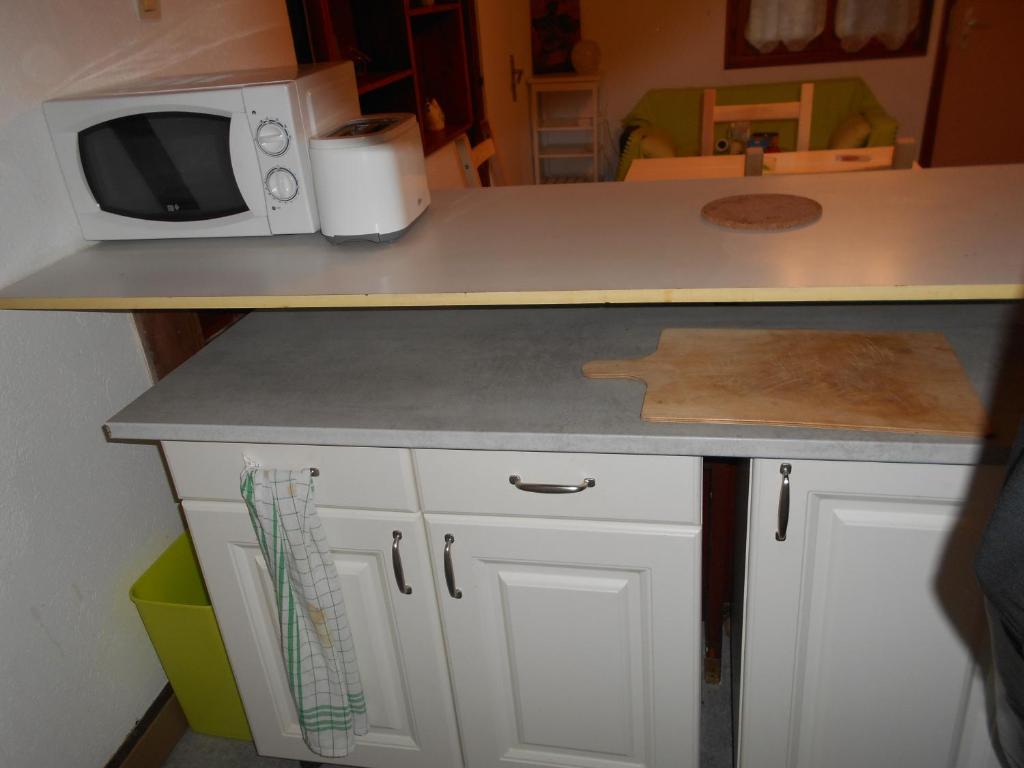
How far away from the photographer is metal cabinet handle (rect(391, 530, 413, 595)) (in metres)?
1.21

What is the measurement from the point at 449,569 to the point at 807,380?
59cm

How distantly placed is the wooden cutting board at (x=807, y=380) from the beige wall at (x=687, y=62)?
403 cm

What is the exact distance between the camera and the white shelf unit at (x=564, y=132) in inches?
188

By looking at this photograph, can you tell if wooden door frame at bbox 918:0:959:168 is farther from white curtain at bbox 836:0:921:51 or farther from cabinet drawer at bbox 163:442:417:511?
cabinet drawer at bbox 163:442:417:511

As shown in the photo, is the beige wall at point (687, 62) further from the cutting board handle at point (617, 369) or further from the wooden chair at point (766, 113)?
the cutting board handle at point (617, 369)

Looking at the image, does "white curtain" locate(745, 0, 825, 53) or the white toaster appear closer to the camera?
the white toaster

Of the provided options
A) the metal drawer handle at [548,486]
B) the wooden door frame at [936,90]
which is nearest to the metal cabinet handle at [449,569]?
the metal drawer handle at [548,486]

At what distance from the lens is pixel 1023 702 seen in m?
0.55

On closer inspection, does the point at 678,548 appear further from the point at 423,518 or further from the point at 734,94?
the point at 734,94

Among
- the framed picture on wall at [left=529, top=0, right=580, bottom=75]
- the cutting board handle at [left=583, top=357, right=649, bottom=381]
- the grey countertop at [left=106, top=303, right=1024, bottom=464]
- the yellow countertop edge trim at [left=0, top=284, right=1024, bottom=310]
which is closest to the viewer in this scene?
the yellow countertop edge trim at [left=0, top=284, right=1024, bottom=310]

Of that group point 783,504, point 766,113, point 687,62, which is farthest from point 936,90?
point 783,504

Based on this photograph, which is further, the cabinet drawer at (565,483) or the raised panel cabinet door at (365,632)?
the raised panel cabinet door at (365,632)

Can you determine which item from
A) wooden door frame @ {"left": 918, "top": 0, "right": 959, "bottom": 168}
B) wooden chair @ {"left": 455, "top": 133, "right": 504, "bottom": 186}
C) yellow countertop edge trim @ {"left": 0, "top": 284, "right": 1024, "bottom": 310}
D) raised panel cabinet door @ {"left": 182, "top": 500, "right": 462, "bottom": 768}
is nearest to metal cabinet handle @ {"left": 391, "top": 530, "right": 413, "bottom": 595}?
raised panel cabinet door @ {"left": 182, "top": 500, "right": 462, "bottom": 768}

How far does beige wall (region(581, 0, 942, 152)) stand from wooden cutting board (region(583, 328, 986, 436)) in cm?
403
